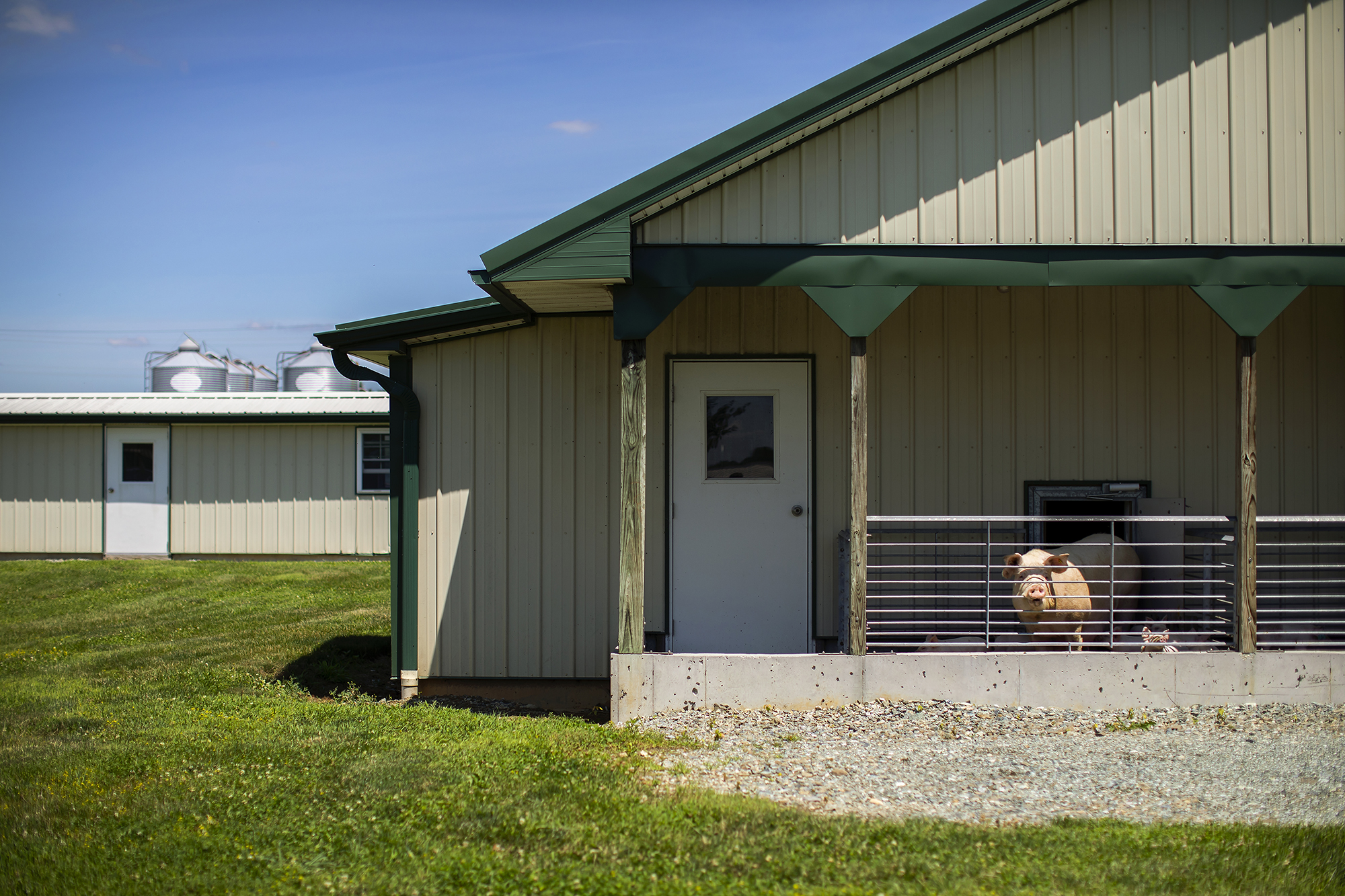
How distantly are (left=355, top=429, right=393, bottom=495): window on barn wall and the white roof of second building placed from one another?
0.51m

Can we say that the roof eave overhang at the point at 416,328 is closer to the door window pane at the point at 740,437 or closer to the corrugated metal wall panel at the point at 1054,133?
the door window pane at the point at 740,437

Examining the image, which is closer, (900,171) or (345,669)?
(900,171)

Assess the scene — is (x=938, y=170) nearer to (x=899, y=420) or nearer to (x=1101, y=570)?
(x=899, y=420)

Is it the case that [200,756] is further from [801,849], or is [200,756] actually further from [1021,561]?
[1021,561]

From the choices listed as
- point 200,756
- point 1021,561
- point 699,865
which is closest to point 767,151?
point 1021,561

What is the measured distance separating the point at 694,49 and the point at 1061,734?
1017 centimetres

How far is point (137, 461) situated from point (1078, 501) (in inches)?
609

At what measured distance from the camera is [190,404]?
16.5 metres

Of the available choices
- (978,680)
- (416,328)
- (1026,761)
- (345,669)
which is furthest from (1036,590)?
(345,669)

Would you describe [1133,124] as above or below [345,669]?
above

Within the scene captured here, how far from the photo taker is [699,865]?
12.6ft

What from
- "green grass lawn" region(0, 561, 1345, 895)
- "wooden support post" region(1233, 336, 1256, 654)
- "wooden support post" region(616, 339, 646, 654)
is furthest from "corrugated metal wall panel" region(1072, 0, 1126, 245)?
"green grass lawn" region(0, 561, 1345, 895)

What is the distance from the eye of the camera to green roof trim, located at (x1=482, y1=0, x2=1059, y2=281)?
5.99 m

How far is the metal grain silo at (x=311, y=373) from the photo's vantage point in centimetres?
2302
